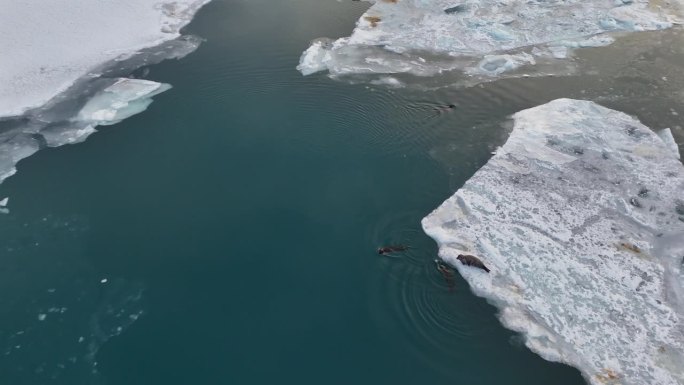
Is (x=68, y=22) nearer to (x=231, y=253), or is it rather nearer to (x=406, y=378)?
(x=231, y=253)

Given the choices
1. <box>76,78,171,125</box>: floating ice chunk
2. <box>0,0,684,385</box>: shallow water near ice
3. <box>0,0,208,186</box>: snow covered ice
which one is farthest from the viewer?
<box>76,78,171,125</box>: floating ice chunk

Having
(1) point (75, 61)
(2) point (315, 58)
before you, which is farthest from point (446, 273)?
(1) point (75, 61)

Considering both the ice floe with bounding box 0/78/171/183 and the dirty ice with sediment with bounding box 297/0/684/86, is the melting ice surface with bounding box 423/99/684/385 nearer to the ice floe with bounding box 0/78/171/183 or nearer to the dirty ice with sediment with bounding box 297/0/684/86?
the dirty ice with sediment with bounding box 297/0/684/86

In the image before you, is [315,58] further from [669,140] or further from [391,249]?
[669,140]

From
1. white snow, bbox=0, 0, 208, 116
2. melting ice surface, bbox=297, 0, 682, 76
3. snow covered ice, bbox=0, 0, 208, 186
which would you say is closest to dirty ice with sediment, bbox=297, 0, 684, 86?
melting ice surface, bbox=297, 0, 682, 76

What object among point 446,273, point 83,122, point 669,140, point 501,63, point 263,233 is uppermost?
point 501,63

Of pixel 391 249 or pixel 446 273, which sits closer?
pixel 446 273
